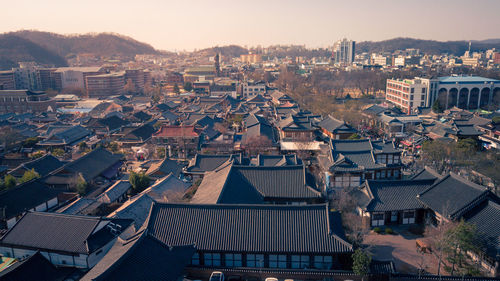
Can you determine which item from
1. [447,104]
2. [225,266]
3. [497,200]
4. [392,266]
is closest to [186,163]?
[225,266]

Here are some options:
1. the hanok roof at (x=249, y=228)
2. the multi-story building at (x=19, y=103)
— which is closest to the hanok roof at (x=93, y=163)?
the hanok roof at (x=249, y=228)

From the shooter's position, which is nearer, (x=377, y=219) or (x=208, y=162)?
(x=377, y=219)

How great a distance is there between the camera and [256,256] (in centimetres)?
1369

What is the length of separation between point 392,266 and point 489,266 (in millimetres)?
3983

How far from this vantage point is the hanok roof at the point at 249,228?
44.4 ft

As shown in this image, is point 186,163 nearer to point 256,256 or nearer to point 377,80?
point 256,256

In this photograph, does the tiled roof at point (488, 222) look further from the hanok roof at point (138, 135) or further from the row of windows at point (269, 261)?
the hanok roof at point (138, 135)

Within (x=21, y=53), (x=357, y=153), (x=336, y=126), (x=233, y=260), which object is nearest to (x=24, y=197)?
(x=233, y=260)

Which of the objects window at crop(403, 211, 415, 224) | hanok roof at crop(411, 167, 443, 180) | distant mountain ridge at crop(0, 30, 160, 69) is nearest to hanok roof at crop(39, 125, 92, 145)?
window at crop(403, 211, 415, 224)

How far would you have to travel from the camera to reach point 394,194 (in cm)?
1892

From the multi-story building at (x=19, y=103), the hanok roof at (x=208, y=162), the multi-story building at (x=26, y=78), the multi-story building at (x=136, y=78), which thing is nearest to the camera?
the hanok roof at (x=208, y=162)

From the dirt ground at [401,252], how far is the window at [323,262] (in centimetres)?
238

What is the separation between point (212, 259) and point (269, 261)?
Answer: 2.21 m

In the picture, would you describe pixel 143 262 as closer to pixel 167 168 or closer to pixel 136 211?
pixel 136 211
